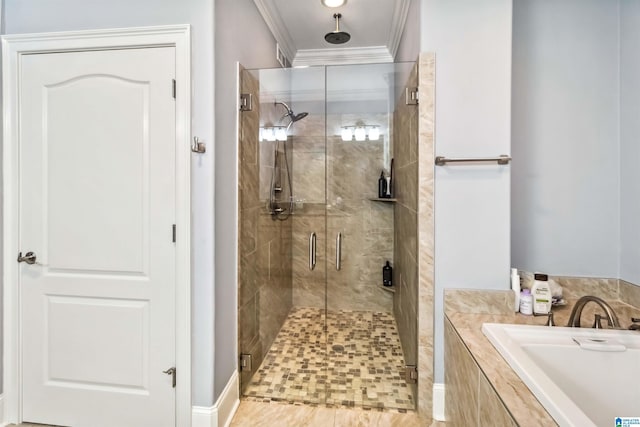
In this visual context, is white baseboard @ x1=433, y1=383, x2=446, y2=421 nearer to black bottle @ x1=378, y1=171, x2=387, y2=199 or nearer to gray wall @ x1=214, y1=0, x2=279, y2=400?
gray wall @ x1=214, y1=0, x2=279, y2=400

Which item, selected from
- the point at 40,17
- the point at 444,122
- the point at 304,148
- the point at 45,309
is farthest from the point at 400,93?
the point at 45,309

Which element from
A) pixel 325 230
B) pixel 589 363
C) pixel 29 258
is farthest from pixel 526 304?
pixel 29 258

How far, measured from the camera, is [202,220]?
1.68 meters

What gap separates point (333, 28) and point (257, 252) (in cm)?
203

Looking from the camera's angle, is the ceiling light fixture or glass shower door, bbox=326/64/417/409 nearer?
glass shower door, bbox=326/64/417/409

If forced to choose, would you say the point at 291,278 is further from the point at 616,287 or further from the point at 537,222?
the point at 616,287

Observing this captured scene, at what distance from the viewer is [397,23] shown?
2.58 meters

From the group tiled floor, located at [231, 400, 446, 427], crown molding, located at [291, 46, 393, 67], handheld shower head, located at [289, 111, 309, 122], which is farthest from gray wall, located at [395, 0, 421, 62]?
tiled floor, located at [231, 400, 446, 427]

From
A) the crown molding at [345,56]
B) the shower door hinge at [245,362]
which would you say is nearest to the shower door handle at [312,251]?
the shower door hinge at [245,362]

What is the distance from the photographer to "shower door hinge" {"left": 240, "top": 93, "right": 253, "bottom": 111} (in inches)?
79.0

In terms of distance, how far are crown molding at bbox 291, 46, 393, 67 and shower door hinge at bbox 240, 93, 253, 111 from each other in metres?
1.45

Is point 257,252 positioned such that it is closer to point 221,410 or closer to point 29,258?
point 221,410

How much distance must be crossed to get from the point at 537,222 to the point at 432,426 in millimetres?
1395

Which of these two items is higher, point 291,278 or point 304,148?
point 304,148
